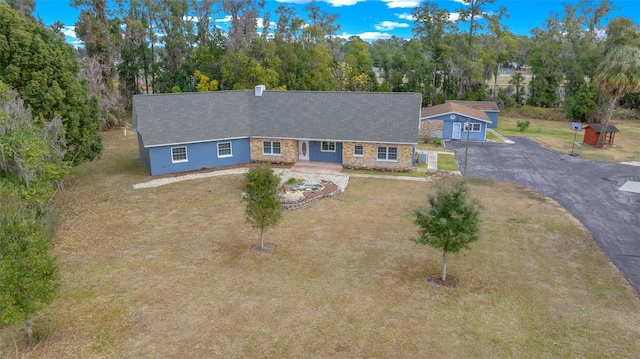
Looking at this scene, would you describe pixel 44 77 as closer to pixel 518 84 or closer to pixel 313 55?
pixel 313 55

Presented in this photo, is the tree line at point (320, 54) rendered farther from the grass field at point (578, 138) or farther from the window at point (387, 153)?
the window at point (387, 153)

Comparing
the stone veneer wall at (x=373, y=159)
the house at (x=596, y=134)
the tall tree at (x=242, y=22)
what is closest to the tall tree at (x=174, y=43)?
the tall tree at (x=242, y=22)

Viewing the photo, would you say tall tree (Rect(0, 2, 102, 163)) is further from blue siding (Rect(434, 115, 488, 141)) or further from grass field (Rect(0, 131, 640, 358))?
blue siding (Rect(434, 115, 488, 141))

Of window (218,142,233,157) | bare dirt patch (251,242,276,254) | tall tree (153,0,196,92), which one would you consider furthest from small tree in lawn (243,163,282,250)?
tall tree (153,0,196,92)

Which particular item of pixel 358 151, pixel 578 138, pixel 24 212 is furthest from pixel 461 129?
pixel 24 212

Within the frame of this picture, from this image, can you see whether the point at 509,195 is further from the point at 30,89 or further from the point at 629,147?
the point at 30,89

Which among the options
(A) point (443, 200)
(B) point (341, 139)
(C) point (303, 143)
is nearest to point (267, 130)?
(C) point (303, 143)
